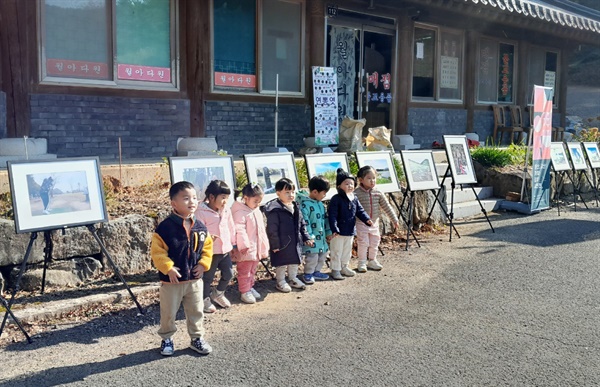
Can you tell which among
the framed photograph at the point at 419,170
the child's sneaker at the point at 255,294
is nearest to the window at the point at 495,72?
the framed photograph at the point at 419,170

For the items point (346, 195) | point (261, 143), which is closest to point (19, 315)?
point (346, 195)

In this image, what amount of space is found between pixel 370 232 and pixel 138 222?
2482 mm

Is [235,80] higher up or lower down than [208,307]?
higher up

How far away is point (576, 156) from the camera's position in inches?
463

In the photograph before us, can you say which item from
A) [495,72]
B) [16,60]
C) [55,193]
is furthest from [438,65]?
[55,193]

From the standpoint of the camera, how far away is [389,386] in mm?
3938

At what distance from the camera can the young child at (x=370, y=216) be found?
695 centimetres

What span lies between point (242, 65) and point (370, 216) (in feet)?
17.0

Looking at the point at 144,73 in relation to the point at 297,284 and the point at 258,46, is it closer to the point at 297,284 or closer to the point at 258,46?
the point at 258,46

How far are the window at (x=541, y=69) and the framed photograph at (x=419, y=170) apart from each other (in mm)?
10841

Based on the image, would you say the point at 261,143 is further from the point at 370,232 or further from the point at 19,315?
the point at 19,315

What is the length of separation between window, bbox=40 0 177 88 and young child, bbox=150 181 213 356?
547 cm

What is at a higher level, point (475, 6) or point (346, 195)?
point (475, 6)

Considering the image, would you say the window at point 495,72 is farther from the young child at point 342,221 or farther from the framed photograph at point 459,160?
the young child at point 342,221
